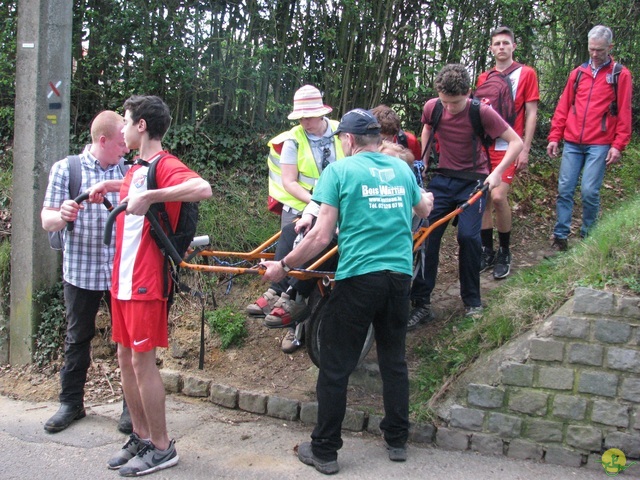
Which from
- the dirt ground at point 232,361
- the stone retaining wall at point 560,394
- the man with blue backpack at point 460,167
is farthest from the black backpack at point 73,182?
the stone retaining wall at point 560,394

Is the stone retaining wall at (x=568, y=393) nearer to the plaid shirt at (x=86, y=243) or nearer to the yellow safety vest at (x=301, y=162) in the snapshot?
the yellow safety vest at (x=301, y=162)

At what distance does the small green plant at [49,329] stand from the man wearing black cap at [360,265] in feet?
8.58

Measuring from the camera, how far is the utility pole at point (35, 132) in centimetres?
541

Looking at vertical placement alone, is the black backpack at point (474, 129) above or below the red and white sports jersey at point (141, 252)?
above

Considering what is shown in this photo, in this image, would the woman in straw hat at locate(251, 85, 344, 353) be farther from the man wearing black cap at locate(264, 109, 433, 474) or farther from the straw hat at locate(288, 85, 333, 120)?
the man wearing black cap at locate(264, 109, 433, 474)

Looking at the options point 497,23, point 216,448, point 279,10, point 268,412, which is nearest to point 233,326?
point 268,412

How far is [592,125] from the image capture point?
20.7ft

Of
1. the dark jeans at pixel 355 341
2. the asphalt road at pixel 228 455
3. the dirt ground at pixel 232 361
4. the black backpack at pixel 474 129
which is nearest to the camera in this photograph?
the dark jeans at pixel 355 341

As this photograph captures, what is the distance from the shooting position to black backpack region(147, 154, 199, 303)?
12.7ft

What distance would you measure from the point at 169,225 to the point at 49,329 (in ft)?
7.89

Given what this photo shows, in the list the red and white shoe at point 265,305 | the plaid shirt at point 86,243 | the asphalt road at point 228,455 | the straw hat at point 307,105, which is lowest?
the asphalt road at point 228,455

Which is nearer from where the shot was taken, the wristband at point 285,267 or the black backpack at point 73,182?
the wristband at point 285,267

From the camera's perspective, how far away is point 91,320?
4.73 metres

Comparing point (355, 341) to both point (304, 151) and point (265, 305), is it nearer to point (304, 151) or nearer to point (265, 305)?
point (265, 305)
